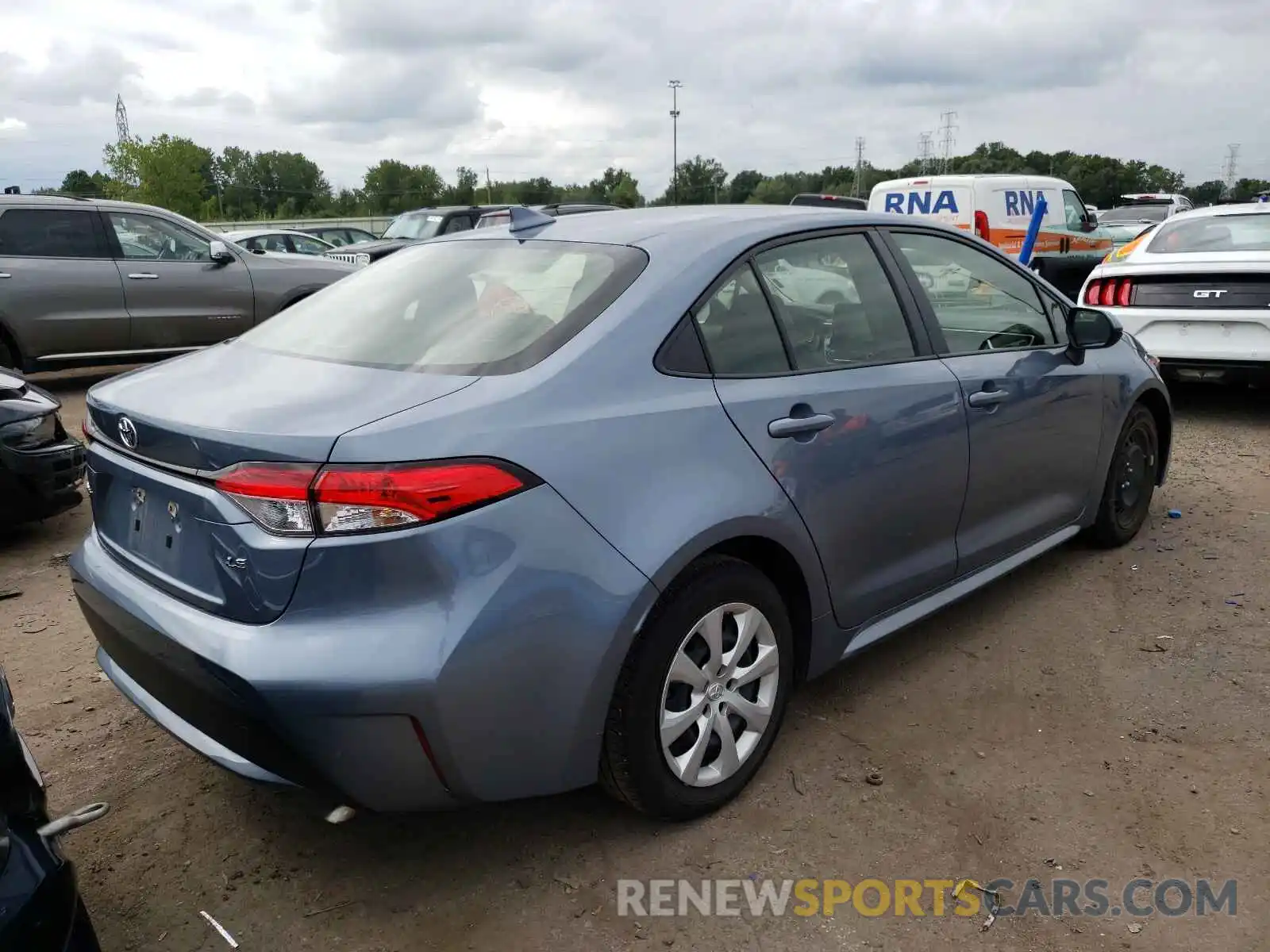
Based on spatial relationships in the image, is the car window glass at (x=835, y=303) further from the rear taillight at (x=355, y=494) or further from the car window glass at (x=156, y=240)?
the car window glass at (x=156, y=240)

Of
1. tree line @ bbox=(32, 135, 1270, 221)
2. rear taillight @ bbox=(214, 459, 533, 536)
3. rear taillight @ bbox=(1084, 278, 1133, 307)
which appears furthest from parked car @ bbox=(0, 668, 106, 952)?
tree line @ bbox=(32, 135, 1270, 221)

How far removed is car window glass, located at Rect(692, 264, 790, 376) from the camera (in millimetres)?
2613

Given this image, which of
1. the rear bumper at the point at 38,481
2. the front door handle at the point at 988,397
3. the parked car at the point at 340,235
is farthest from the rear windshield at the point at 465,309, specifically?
the parked car at the point at 340,235

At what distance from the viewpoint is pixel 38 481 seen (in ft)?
15.2

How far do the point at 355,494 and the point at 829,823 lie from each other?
159 cm

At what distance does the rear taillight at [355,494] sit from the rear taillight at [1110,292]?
667 cm

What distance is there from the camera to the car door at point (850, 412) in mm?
2660

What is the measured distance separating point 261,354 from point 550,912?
5.44 feet

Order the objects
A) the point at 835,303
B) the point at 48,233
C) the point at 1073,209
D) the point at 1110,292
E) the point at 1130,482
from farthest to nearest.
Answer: the point at 1073,209 → the point at 48,233 → the point at 1110,292 → the point at 1130,482 → the point at 835,303

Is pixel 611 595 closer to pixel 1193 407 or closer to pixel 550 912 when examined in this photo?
pixel 550 912

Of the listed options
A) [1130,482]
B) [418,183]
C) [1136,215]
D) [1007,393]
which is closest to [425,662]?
[1007,393]

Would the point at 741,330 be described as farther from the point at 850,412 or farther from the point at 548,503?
the point at 548,503

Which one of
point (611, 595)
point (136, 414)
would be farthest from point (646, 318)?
point (136, 414)

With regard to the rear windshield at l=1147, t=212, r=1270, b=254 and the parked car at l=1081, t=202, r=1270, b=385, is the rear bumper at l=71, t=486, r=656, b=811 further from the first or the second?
the rear windshield at l=1147, t=212, r=1270, b=254
